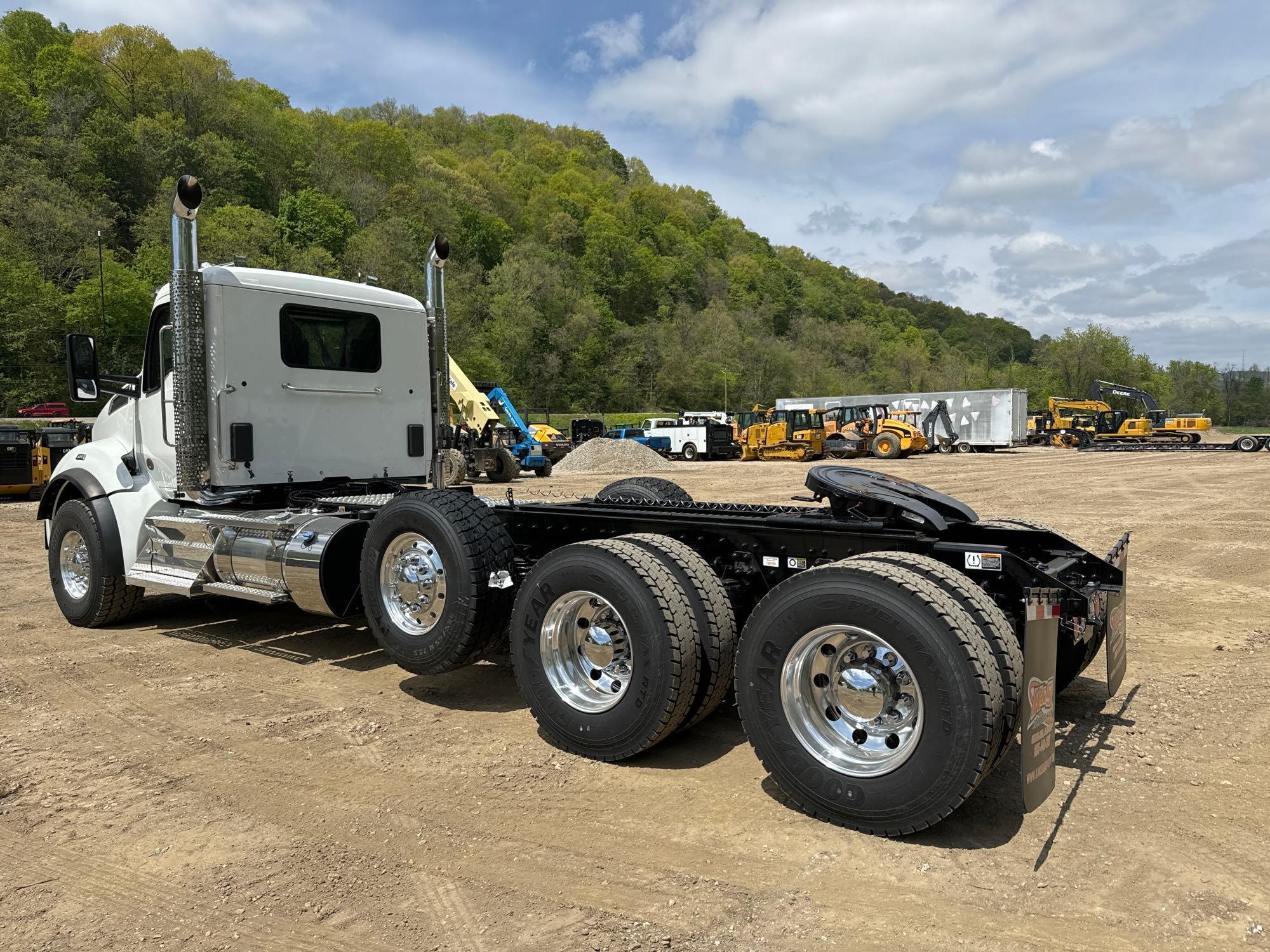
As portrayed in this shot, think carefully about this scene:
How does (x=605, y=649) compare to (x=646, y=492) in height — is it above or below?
below

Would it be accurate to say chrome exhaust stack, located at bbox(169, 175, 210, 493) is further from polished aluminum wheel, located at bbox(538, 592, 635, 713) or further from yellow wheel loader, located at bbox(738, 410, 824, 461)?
yellow wheel loader, located at bbox(738, 410, 824, 461)

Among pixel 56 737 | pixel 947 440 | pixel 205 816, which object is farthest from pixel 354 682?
pixel 947 440

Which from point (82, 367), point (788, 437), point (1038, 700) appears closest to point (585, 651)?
point (1038, 700)

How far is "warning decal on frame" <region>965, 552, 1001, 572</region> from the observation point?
3.73 meters

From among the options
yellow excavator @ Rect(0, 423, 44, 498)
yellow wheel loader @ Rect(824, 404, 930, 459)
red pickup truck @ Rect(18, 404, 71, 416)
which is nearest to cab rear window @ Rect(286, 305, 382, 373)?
yellow excavator @ Rect(0, 423, 44, 498)

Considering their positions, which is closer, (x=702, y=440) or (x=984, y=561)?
(x=984, y=561)

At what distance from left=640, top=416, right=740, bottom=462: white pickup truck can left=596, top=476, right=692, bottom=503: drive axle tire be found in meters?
34.3

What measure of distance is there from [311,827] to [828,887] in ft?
6.69

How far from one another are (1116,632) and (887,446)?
120 ft

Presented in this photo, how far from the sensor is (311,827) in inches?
142

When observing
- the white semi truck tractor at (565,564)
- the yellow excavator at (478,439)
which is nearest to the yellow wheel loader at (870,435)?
the yellow excavator at (478,439)

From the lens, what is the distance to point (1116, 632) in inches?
178

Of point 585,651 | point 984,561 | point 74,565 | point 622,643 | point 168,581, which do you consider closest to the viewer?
point 984,561

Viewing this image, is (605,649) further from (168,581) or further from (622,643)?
(168,581)
